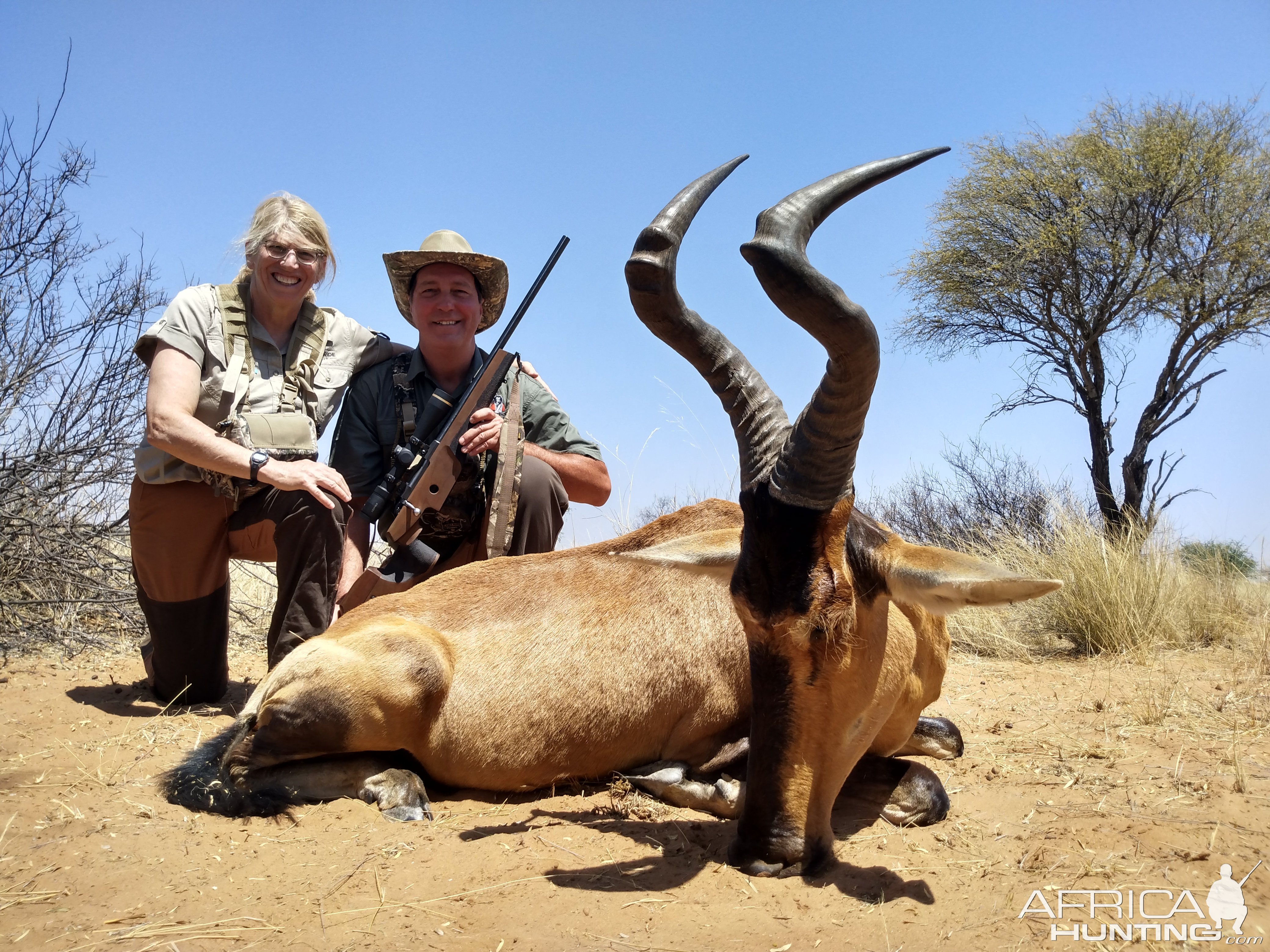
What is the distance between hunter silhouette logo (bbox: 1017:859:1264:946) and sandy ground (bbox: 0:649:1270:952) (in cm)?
3

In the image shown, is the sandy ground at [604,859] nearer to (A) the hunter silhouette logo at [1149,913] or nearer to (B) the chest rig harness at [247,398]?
(A) the hunter silhouette logo at [1149,913]

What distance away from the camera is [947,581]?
3.03 m

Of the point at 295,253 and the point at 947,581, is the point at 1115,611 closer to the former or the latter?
the point at 947,581

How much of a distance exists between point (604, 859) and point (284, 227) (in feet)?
14.5

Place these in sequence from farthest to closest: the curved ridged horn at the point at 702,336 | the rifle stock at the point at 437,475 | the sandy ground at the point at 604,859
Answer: the rifle stock at the point at 437,475 → the curved ridged horn at the point at 702,336 → the sandy ground at the point at 604,859

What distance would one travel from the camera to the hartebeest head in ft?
10.1

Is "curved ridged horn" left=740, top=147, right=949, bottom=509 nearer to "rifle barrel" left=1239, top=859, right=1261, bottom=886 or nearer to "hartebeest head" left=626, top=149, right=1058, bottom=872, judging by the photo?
"hartebeest head" left=626, top=149, right=1058, bottom=872

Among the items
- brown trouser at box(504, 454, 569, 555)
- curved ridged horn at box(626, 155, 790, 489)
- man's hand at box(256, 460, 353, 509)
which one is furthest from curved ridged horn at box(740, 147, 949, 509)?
man's hand at box(256, 460, 353, 509)

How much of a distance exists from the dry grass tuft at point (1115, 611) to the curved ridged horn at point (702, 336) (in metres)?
4.35

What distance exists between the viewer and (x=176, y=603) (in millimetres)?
5723

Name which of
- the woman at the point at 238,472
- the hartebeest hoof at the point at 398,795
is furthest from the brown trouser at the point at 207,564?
the hartebeest hoof at the point at 398,795

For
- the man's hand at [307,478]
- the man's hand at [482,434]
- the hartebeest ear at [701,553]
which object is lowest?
the hartebeest ear at [701,553]

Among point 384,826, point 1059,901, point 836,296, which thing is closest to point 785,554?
point 836,296

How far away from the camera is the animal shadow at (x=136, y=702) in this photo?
550 centimetres
